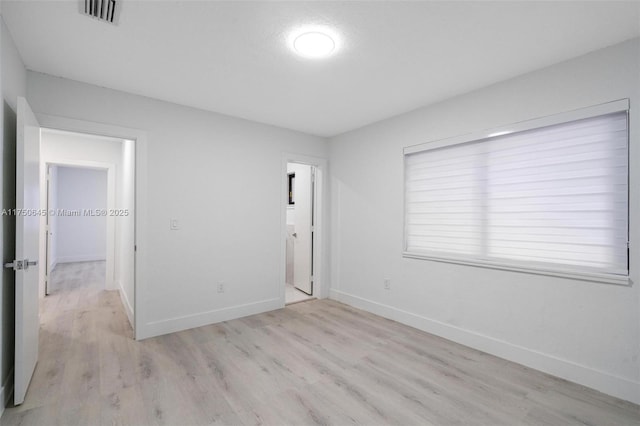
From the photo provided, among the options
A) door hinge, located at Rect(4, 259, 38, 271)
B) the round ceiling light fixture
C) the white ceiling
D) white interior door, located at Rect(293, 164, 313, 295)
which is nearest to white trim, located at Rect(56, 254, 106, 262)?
white interior door, located at Rect(293, 164, 313, 295)

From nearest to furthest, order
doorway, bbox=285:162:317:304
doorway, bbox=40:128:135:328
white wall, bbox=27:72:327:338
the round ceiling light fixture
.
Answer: the round ceiling light fixture → white wall, bbox=27:72:327:338 → doorway, bbox=40:128:135:328 → doorway, bbox=285:162:317:304

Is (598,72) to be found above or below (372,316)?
above

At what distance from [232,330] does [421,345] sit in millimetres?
2067

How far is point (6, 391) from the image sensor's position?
2.04m

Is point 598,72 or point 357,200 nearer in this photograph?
point 598,72

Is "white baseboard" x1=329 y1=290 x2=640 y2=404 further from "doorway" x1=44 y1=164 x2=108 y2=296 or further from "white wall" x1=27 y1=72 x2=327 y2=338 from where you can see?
"doorway" x1=44 y1=164 x2=108 y2=296

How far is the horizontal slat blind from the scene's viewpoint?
224cm

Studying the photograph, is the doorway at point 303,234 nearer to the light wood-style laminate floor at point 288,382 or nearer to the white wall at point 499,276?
the white wall at point 499,276

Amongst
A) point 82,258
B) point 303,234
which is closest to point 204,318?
point 303,234

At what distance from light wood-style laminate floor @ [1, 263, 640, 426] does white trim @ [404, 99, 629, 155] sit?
82.4 inches

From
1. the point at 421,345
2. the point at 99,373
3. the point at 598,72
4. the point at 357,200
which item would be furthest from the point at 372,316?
the point at 598,72

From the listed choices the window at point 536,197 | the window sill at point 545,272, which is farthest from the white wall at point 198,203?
the window sill at point 545,272

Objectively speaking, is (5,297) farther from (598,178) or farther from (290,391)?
(598,178)

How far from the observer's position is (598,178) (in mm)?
2291
